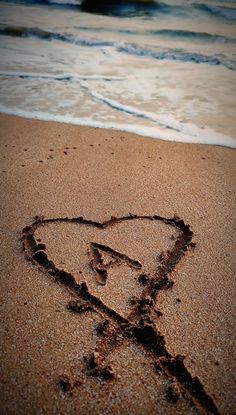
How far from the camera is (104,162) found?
2906 millimetres

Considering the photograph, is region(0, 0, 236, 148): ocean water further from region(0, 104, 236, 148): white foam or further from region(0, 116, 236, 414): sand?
region(0, 116, 236, 414): sand

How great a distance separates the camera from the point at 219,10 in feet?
34.2

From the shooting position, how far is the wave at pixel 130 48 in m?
6.39

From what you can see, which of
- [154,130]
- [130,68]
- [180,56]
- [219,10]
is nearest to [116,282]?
[154,130]

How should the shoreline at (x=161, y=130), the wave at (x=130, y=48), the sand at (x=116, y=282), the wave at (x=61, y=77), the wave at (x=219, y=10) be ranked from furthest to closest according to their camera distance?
the wave at (x=219, y=10)
the wave at (x=130, y=48)
the wave at (x=61, y=77)
the shoreline at (x=161, y=130)
the sand at (x=116, y=282)

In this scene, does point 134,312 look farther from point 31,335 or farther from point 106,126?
point 106,126

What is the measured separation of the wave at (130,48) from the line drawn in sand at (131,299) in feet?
16.2

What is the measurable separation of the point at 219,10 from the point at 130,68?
260 inches

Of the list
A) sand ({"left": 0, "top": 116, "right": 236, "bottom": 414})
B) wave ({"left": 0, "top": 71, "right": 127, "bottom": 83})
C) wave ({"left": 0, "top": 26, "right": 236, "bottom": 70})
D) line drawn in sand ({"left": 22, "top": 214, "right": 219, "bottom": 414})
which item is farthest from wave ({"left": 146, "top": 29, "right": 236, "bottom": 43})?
line drawn in sand ({"left": 22, "top": 214, "right": 219, "bottom": 414})

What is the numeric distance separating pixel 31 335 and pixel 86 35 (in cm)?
821

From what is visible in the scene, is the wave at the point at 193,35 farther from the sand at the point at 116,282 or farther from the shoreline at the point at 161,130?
the sand at the point at 116,282

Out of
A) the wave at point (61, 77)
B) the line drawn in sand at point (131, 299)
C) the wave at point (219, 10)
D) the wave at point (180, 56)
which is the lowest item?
the line drawn in sand at point (131, 299)

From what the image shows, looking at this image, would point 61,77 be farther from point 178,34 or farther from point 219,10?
point 219,10

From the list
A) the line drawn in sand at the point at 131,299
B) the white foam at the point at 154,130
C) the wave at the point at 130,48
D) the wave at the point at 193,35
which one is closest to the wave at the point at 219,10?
the wave at the point at 193,35
